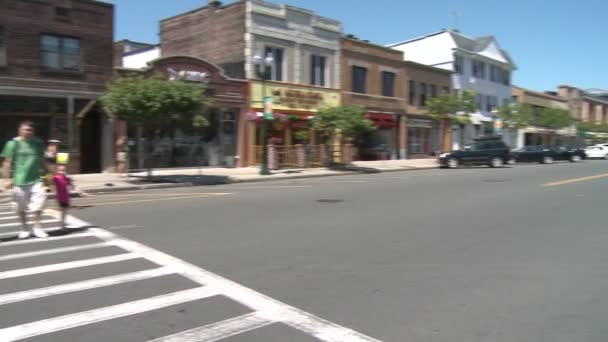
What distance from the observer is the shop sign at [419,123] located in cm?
3712

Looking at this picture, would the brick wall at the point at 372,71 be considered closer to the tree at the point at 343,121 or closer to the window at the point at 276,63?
the window at the point at 276,63

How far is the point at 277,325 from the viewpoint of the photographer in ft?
14.3

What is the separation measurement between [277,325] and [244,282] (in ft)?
4.46

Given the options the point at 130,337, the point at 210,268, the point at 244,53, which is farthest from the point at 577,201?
the point at 244,53

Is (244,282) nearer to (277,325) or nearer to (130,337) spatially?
(277,325)

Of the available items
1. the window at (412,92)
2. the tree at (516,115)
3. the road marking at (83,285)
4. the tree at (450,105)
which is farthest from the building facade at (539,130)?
the road marking at (83,285)

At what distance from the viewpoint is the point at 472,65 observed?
45031 mm

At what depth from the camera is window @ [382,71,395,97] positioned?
3484cm

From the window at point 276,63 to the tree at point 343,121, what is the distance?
147 inches

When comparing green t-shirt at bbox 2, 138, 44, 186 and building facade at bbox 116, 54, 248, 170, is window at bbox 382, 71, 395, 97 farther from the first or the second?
green t-shirt at bbox 2, 138, 44, 186

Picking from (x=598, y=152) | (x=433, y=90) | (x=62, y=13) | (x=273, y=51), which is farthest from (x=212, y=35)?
(x=598, y=152)

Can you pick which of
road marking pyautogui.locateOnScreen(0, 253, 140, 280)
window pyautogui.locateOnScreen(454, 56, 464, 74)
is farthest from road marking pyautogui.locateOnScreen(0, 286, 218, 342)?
window pyautogui.locateOnScreen(454, 56, 464, 74)

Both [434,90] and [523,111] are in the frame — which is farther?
[523,111]

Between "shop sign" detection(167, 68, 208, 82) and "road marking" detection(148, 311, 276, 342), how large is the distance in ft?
65.4
